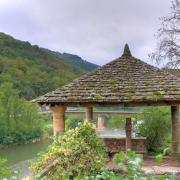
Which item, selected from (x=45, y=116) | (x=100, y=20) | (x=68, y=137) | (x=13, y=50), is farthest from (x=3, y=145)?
(x=13, y=50)

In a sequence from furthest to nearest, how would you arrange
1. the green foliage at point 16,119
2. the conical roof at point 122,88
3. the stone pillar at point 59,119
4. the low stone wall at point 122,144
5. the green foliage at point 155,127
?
the green foliage at point 16,119
the green foliage at point 155,127
the low stone wall at point 122,144
the stone pillar at point 59,119
the conical roof at point 122,88

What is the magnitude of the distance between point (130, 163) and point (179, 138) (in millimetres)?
9529

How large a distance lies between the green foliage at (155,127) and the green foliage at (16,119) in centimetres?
3071

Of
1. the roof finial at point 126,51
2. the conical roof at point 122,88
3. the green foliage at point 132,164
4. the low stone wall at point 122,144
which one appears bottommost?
the low stone wall at point 122,144

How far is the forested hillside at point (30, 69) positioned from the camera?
6556cm

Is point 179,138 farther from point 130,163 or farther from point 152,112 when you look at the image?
point 130,163

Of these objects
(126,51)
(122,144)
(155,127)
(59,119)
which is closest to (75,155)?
(59,119)

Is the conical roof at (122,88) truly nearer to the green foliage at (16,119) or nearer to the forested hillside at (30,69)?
the green foliage at (16,119)

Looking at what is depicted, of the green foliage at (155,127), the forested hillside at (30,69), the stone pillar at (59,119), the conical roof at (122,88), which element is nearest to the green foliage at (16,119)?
the forested hillside at (30,69)

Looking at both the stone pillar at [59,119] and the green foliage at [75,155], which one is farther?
the stone pillar at [59,119]

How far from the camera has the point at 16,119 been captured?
48.3m

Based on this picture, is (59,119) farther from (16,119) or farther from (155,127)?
(16,119)

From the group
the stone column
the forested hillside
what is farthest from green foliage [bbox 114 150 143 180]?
the forested hillside

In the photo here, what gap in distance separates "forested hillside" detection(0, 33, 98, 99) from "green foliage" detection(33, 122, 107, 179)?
53308 millimetres
